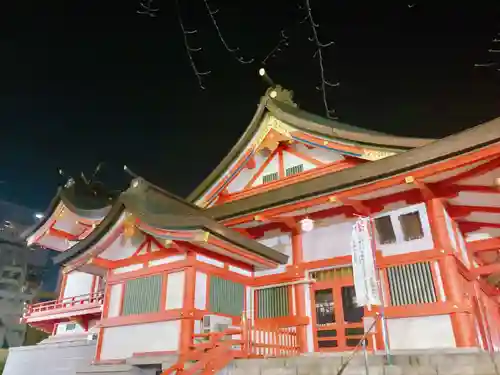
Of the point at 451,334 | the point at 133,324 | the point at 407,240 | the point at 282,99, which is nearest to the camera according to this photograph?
the point at 451,334

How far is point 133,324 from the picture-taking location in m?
10.6

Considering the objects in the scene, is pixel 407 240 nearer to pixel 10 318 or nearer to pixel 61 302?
pixel 61 302

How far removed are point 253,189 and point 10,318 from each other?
139 ft

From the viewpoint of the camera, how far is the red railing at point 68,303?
57.0 ft

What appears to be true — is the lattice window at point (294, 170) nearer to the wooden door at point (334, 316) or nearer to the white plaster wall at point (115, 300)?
the wooden door at point (334, 316)

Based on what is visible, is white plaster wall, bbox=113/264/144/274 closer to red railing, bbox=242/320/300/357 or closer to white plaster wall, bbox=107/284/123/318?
white plaster wall, bbox=107/284/123/318

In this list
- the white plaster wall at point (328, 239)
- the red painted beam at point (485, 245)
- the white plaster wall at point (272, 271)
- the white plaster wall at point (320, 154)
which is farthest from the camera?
the white plaster wall at point (320, 154)

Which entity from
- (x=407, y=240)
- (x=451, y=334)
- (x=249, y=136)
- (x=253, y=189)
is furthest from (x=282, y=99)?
(x=451, y=334)

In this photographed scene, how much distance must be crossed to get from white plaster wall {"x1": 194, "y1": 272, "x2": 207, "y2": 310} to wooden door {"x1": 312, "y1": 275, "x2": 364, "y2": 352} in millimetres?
3107

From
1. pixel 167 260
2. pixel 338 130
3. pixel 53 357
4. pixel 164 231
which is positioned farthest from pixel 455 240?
pixel 53 357

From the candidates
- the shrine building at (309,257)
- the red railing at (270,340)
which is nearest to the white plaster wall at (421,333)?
the shrine building at (309,257)

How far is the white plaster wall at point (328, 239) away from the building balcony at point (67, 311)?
1028 cm

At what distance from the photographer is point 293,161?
45.6 feet

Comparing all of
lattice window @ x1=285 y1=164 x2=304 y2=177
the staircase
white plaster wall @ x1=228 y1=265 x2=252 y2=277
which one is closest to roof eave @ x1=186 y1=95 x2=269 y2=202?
lattice window @ x1=285 y1=164 x2=304 y2=177
